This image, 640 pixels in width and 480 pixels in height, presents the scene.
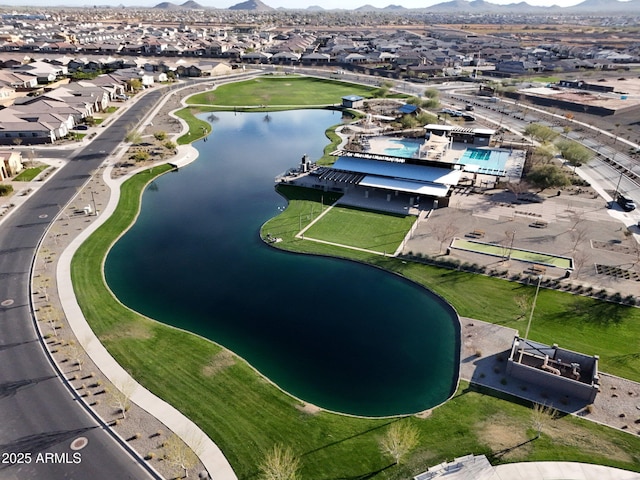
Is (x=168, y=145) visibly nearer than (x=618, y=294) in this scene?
No

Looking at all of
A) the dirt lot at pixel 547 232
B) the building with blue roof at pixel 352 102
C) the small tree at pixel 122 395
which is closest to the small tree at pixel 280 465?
the small tree at pixel 122 395

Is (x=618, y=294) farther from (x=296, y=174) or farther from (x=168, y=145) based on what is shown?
(x=168, y=145)

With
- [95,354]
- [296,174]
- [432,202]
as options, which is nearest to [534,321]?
[432,202]

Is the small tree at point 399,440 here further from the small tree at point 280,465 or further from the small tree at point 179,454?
the small tree at point 179,454

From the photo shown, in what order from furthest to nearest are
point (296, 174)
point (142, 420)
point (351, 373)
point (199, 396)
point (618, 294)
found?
point (296, 174) < point (618, 294) < point (351, 373) < point (199, 396) < point (142, 420)

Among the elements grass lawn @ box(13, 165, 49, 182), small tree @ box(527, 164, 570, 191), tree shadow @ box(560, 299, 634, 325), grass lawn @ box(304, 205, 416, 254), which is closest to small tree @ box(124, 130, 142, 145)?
grass lawn @ box(13, 165, 49, 182)

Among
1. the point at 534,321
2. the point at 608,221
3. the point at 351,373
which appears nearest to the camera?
the point at 351,373
